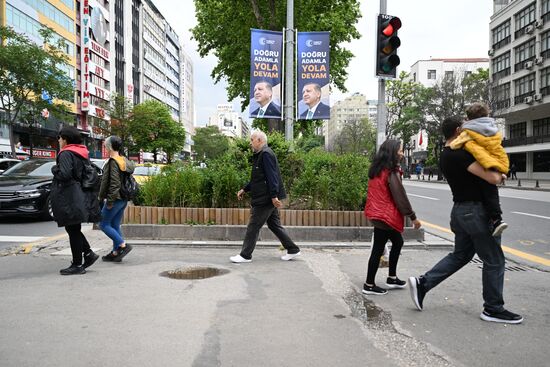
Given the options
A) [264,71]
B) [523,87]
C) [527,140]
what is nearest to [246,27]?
[264,71]

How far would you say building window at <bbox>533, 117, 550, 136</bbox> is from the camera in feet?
148

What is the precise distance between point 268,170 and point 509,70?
5110 centimetres

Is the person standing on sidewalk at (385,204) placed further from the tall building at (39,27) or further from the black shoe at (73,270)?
the tall building at (39,27)

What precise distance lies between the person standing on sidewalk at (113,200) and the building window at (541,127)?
47.8 metres

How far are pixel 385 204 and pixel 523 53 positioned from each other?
49439 mm

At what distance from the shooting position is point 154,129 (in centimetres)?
5706

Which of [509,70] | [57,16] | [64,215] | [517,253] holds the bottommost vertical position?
[517,253]

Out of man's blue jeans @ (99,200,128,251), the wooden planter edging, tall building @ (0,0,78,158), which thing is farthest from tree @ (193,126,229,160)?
man's blue jeans @ (99,200,128,251)

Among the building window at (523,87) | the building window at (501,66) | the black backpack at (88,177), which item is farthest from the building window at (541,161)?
the black backpack at (88,177)

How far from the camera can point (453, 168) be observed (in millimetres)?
4004

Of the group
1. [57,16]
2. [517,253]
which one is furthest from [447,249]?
[57,16]

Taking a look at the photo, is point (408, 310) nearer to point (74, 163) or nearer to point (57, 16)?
point (74, 163)

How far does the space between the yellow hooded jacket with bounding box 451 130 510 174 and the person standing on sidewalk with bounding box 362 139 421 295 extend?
946 millimetres

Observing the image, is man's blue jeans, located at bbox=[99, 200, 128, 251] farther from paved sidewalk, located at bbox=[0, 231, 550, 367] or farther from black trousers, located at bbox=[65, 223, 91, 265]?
black trousers, located at bbox=[65, 223, 91, 265]
